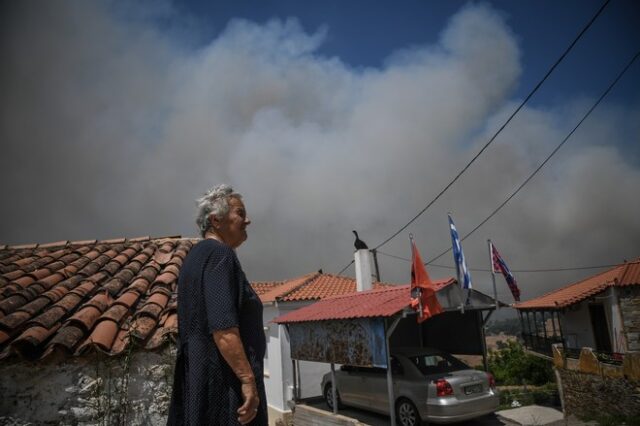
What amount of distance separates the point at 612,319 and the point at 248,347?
23.3 meters

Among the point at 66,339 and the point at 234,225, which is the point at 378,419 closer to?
the point at 66,339

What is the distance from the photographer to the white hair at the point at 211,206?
247 centimetres

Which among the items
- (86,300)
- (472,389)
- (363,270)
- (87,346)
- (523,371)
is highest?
(363,270)

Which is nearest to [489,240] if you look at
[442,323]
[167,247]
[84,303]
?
[442,323]

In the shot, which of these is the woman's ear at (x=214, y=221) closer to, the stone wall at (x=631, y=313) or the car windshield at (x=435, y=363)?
the car windshield at (x=435, y=363)

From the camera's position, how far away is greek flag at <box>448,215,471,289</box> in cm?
1015

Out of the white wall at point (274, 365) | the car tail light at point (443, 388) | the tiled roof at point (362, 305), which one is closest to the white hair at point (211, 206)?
the tiled roof at point (362, 305)

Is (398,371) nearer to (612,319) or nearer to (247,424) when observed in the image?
(247,424)

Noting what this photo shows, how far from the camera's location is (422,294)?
8594 millimetres

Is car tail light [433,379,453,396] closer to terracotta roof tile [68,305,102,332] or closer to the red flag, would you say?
the red flag

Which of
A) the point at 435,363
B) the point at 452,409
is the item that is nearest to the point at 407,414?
the point at 452,409

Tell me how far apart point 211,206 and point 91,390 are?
203 cm

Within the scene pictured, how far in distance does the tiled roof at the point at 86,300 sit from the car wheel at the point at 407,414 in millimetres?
6134

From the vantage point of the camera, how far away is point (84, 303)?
4027 mm
